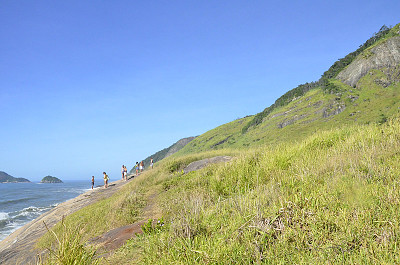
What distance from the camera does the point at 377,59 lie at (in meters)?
66.9

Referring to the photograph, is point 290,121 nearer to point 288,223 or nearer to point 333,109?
point 333,109

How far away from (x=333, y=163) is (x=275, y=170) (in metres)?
1.55

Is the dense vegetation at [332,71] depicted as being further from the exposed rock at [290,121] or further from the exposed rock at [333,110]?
the exposed rock at [333,110]

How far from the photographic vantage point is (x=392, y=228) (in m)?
2.73

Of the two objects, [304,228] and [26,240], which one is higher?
[304,228]

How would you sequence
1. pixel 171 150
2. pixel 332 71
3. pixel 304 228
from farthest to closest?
1. pixel 171 150
2. pixel 332 71
3. pixel 304 228

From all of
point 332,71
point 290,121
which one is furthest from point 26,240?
point 332,71

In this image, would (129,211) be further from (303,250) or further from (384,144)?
(384,144)

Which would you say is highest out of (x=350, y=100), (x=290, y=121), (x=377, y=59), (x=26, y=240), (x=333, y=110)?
(x=377, y=59)

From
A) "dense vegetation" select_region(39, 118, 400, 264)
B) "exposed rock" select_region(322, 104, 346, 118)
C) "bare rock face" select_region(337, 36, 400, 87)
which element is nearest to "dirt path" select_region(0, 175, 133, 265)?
"dense vegetation" select_region(39, 118, 400, 264)

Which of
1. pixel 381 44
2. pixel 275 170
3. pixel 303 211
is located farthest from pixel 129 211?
pixel 381 44

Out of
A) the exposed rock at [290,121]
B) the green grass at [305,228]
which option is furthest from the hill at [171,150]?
the green grass at [305,228]

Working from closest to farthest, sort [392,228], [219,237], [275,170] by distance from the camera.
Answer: [392,228] < [219,237] < [275,170]

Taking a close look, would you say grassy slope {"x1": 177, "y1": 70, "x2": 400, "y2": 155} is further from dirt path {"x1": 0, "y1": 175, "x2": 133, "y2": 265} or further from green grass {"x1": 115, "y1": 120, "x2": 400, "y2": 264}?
green grass {"x1": 115, "y1": 120, "x2": 400, "y2": 264}
